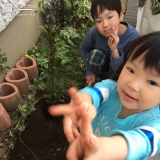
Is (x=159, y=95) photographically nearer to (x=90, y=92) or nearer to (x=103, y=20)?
(x=90, y=92)

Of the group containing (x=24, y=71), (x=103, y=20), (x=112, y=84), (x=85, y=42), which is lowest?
(x=24, y=71)

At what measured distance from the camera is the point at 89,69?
6.50 ft

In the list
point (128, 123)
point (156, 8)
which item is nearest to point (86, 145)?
point (128, 123)

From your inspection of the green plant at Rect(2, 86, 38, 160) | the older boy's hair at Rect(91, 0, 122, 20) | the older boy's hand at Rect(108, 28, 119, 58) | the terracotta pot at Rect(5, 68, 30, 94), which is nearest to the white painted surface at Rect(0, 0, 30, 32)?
the terracotta pot at Rect(5, 68, 30, 94)

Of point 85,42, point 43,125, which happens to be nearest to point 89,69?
point 85,42

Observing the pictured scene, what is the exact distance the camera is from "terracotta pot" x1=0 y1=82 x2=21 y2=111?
5.64 ft

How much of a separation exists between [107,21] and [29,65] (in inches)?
42.2

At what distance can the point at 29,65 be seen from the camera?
2.24 meters

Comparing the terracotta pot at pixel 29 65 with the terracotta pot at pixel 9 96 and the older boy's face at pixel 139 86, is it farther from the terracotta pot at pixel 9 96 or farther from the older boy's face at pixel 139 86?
the older boy's face at pixel 139 86

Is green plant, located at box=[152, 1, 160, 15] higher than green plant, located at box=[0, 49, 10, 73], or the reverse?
green plant, located at box=[152, 1, 160, 15]

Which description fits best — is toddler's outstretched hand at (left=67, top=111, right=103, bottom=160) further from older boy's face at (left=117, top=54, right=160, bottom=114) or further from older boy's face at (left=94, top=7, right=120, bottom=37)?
older boy's face at (left=94, top=7, right=120, bottom=37)

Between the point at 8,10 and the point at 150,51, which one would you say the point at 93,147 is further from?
the point at 8,10

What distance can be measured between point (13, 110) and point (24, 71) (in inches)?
15.9

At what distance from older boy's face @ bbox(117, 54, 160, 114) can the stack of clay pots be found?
3.73 ft
